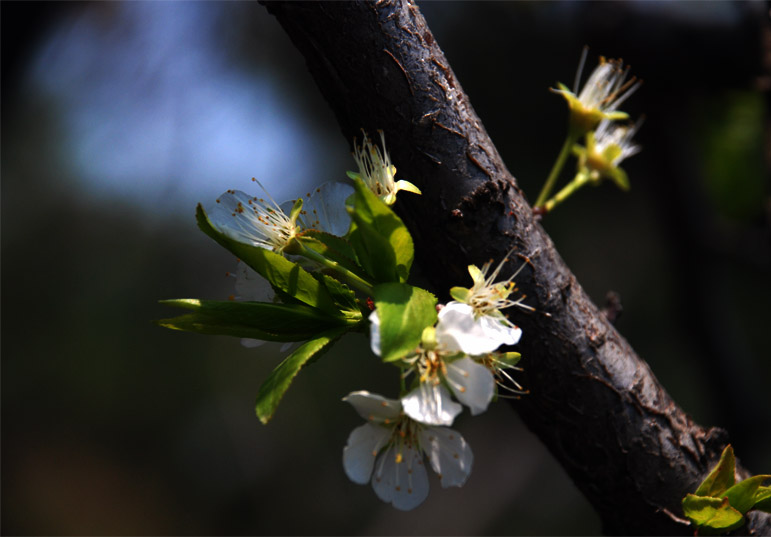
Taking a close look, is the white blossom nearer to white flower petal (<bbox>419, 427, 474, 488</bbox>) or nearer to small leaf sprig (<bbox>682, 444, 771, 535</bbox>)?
white flower petal (<bbox>419, 427, 474, 488</bbox>)

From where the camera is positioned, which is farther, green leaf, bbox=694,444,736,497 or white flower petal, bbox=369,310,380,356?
green leaf, bbox=694,444,736,497

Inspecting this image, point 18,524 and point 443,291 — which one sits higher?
point 443,291

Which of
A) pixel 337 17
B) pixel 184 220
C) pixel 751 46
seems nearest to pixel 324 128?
pixel 184 220

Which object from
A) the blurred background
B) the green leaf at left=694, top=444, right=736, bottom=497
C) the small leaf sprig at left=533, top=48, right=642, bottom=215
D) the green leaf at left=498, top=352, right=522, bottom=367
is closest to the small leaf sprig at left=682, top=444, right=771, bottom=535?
the green leaf at left=694, top=444, right=736, bottom=497

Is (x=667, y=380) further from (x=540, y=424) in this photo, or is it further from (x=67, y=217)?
(x=67, y=217)

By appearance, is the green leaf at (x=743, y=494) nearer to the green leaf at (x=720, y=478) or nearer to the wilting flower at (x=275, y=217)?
the green leaf at (x=720, y=478)

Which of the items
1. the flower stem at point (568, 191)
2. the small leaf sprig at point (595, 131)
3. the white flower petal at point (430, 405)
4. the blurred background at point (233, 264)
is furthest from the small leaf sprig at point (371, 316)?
the blurred background at point (233, 264)
